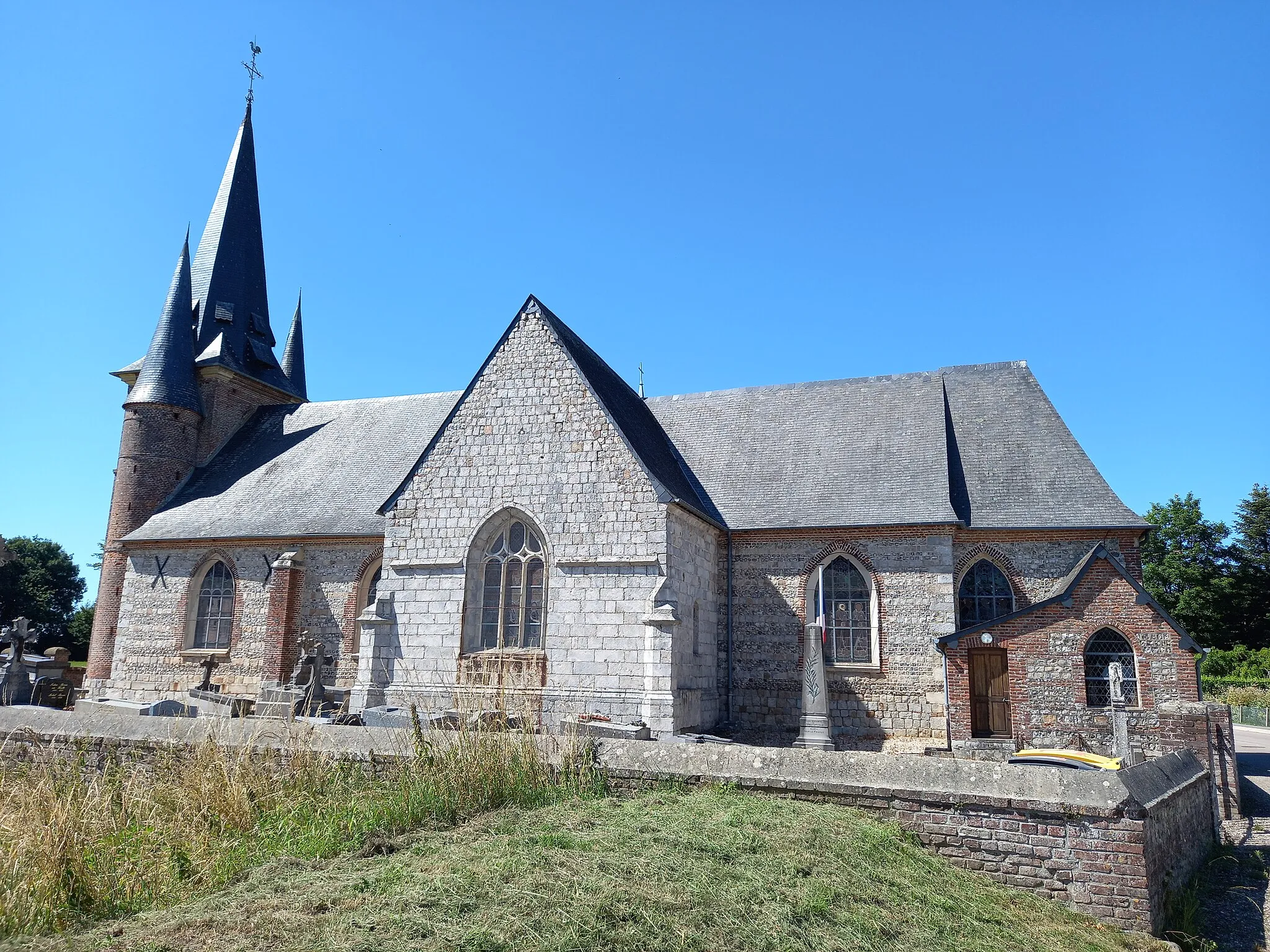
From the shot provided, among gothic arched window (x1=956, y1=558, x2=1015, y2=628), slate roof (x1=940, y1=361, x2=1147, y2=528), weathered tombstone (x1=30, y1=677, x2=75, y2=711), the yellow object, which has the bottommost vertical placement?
weathered tombstone (x1=30, y1=677, x2=75, y2=711)

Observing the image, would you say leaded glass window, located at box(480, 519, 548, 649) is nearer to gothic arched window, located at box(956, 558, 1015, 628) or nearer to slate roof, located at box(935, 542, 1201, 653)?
slate roof, located at box(935, 542, 1201, 653)

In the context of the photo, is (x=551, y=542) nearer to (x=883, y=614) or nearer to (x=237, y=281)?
(x=883, y=614)

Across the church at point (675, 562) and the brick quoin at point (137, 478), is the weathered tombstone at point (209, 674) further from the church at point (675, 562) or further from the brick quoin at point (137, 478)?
the brick quoin at point (137, 478)

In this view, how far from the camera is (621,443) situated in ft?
51.1

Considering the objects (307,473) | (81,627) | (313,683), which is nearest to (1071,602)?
(313,683)

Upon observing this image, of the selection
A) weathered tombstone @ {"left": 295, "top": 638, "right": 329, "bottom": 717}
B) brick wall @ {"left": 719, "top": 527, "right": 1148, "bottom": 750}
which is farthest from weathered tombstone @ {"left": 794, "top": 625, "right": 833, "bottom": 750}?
weathered tombstone @ {"left": 295, "top": 638, "right": 329, "bottom": 717}

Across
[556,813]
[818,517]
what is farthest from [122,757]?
[818,517]

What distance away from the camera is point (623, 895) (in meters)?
4.77

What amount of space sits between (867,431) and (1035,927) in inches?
585

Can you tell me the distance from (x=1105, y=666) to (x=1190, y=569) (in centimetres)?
3667

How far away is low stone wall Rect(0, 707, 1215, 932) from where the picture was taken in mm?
6238

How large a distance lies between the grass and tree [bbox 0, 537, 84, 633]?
1775 inches

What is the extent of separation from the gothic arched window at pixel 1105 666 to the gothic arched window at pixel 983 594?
7.38ft

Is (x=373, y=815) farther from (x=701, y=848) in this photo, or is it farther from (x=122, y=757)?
(x=122, y=757)
